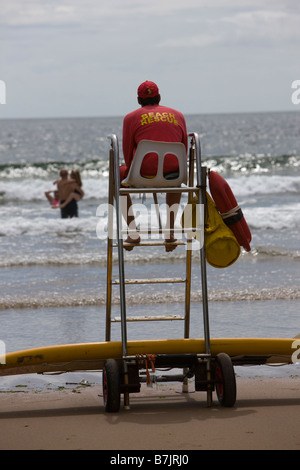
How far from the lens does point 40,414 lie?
18.0 ft

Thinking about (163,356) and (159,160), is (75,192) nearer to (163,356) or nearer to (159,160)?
(159,160)

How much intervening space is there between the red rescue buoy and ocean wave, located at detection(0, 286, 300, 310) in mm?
4178

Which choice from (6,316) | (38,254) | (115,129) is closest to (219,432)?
(6,316)

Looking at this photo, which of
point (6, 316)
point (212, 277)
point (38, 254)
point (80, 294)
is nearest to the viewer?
point (6, 316)

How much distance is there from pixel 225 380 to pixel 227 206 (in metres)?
1.16

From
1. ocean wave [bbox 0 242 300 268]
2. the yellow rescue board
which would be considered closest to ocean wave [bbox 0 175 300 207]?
ocean wave [bbox 0 242 300 268]

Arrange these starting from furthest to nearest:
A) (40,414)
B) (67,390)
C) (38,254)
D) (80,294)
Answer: (38,254) → (80,294) → (67,390) → (40,414)

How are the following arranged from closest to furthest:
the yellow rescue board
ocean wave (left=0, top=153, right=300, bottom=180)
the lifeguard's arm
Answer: the yellow rescue board
the lifeguard's arm
ocean wave (left=0, top=153, right=300, bottom=180)

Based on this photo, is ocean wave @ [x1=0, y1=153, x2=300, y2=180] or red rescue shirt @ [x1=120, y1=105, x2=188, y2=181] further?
ocean wave @ [x1=0, y1=153, x2=300, y2=180]

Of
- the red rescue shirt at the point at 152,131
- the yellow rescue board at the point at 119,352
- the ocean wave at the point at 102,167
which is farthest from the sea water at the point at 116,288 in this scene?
the ocean wave at the point at 102,167

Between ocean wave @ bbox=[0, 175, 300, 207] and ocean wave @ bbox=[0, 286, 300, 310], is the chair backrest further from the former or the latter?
ocean wave @ bbox=[0, 175, 300, 207]

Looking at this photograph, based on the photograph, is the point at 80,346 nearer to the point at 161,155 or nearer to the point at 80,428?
the point at 80,428

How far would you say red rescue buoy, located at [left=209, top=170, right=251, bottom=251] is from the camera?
5.63 meters

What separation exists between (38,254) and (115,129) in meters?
71.7
